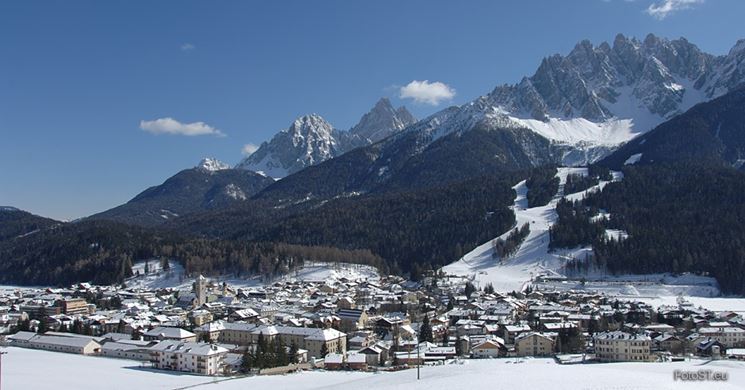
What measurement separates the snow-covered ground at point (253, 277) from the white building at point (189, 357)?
7196cm

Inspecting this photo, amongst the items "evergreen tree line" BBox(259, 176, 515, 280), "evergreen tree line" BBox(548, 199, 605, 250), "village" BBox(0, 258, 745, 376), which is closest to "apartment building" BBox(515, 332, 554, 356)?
"village" BBox(0, 258, 745, 376)

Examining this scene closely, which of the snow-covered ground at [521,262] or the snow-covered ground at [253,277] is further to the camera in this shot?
the snow-covered ground at [253,277]

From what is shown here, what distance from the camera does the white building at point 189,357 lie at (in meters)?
54.7

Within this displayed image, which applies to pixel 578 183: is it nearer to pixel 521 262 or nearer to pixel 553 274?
pixel 521 262

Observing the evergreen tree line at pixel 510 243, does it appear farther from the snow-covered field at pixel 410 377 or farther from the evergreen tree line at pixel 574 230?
the snow-covered field at pixel 410 377

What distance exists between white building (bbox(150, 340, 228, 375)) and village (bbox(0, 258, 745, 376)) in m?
0.09

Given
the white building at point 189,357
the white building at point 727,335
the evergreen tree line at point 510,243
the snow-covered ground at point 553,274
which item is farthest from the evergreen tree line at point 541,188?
the white building at point 189,357

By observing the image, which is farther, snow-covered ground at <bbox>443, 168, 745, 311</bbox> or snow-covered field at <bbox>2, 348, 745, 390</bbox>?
snow-covered ground at <bbox>443, 168, 745, 311</bbox>

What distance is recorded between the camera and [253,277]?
136750mm

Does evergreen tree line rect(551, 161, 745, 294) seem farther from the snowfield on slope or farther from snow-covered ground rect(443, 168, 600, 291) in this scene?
snow-covered ground rect(443, 168, 600, 291)

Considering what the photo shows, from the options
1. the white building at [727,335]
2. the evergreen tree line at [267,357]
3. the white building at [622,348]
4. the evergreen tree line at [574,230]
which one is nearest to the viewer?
the evergreen tree line at [267,357]

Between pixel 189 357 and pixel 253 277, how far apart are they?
81.7 meters

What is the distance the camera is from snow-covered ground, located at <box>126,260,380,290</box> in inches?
5212

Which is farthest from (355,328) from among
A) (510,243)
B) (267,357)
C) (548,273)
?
(510,243)
